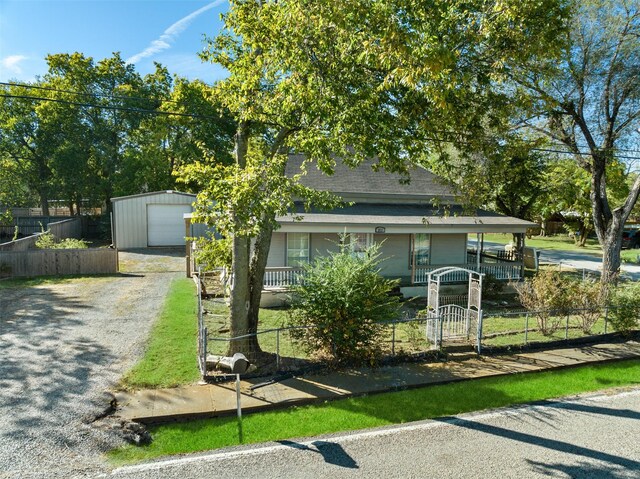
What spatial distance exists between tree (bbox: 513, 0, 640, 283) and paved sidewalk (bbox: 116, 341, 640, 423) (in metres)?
6.87

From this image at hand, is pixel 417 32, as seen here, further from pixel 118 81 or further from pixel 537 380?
pixel 118 81

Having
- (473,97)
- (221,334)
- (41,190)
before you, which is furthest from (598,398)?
(41,190)

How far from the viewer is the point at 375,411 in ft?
24.3

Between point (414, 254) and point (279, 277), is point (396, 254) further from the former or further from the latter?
point (279, 277)

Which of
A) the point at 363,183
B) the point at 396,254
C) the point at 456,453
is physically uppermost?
the point at 363,183

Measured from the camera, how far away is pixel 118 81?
35.5 metres

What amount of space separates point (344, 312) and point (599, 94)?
14127 millimetres

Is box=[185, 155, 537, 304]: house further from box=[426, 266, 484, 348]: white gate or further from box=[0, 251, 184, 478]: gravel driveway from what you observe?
box=[0, 251, 184, 478]: gravel driveway

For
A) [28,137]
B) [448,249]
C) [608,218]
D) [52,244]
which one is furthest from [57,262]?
[28,137]

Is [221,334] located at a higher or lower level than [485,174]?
lower

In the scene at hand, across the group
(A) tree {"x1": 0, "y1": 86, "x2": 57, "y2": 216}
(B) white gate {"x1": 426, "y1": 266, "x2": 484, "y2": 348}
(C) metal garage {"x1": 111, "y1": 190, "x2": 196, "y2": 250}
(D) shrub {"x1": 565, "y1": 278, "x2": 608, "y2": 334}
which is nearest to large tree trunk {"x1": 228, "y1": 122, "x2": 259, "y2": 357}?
(B) white gate {"x1": 426, "y1": 266, "x2": 484, "y2": 348}

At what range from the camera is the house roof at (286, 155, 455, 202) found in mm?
18547

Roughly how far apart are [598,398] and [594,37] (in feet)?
43.4

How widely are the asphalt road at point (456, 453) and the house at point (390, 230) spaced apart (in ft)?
27.5
